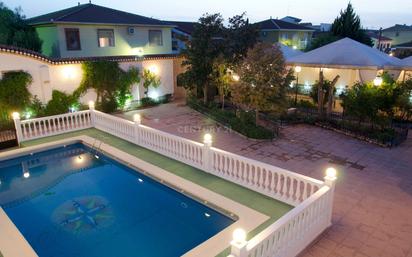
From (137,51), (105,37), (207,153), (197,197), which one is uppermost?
(105,37)

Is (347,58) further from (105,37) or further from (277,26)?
(277,26)

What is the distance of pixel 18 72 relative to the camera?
14797mm

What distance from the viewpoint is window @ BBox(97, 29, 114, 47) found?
2364cm

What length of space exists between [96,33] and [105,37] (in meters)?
0.82

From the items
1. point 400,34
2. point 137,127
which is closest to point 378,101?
point 137,127

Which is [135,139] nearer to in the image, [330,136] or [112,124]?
[112,124]

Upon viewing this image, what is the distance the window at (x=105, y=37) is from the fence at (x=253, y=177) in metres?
11.3

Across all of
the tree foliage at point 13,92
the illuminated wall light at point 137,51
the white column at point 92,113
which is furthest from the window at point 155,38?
the white column at point 92,113

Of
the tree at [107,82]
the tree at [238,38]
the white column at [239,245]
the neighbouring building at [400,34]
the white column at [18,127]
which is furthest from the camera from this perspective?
the neighbouring building at [400,34]

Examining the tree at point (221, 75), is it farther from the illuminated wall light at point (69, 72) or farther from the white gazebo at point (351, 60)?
the illuminated wall light at point (69, 72)

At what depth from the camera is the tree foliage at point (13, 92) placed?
14375mm

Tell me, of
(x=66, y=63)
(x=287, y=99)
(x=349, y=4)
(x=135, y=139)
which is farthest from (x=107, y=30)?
(x=349, y=4)

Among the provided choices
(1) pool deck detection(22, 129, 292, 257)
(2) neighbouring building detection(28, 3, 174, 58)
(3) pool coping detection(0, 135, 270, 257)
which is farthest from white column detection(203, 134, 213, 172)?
(2) neighbouring building detection(28, 3, 174, 58)

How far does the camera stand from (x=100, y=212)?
789cm
